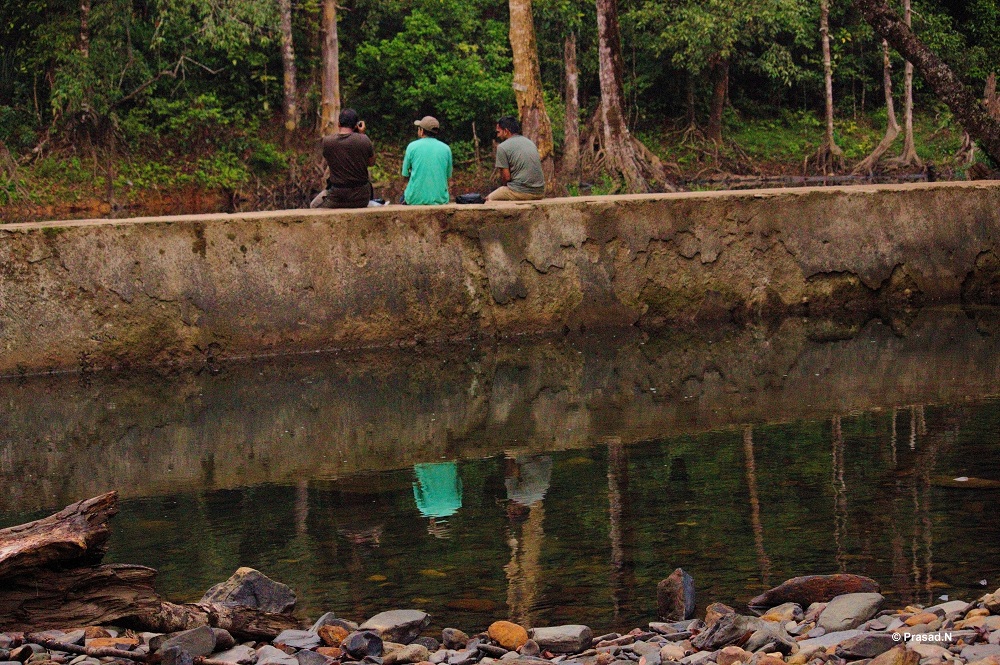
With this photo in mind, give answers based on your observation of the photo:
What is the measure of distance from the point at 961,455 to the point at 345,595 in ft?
11.5

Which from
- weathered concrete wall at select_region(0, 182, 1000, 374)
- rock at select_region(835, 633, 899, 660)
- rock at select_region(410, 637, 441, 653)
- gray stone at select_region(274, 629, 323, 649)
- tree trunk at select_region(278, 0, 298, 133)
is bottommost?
rock at select_region(410, 637, 441, 653)

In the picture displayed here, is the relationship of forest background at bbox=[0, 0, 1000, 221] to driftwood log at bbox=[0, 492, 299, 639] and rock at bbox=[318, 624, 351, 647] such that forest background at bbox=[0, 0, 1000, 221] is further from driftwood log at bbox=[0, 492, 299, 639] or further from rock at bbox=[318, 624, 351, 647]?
rock at bbox=[318, 624, 351, 647]

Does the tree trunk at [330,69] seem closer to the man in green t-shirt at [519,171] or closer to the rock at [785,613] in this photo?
the man in green t-shirt at [519,171]

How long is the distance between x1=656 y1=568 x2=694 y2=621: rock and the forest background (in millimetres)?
17181

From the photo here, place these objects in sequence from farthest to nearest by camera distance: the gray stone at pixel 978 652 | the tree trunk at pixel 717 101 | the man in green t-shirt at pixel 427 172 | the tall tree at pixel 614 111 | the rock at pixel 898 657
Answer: the tree trunk at pixel 717 101
the tall tree at pixel 614 111
the man in green t-shirt at pixel 427 172
the gray stone at pixel 978 652
the rock at pixel 898 657

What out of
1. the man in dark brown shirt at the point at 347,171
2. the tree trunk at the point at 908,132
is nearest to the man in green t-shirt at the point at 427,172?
the man in dark brown shirt at the point at 347,171

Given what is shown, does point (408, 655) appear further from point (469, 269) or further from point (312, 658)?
point (469, 269)

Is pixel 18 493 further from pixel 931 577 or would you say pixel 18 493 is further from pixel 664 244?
pixel 664 244

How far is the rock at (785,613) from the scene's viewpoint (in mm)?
4680

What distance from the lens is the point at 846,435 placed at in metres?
7.60

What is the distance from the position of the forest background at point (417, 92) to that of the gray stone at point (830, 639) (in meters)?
17.7

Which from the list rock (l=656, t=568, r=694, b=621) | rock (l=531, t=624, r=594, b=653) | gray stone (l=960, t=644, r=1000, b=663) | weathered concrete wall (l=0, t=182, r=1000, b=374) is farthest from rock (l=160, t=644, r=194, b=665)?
weathered concrete wall (l=0, t=182, r=1000, b=374)

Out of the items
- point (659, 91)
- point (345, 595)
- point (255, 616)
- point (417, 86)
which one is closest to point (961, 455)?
point (345, 595)

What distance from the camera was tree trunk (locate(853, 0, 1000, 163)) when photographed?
13.4m
